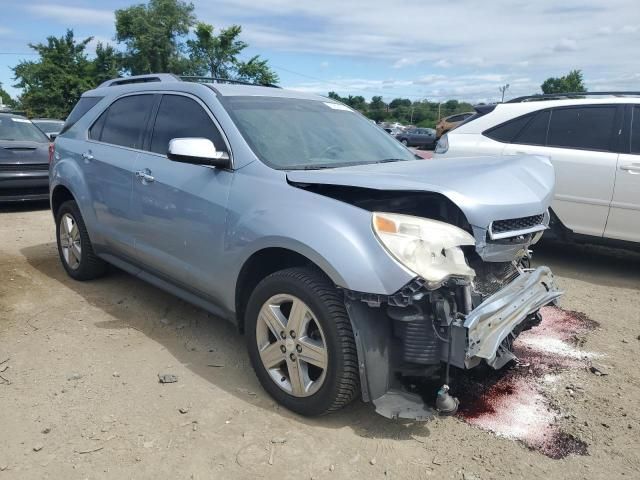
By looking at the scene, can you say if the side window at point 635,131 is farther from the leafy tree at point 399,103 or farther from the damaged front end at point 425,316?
the leafy tree at point 399,103

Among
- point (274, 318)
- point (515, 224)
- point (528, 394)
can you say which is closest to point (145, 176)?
point (274, 318)

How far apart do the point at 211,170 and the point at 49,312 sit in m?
2.07

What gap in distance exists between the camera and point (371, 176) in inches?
112

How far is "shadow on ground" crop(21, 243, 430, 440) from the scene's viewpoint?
2.94m

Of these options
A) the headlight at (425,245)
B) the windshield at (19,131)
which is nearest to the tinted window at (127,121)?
the headlight at (425,245)

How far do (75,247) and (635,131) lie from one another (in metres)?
5.63

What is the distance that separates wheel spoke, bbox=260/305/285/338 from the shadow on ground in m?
0.47

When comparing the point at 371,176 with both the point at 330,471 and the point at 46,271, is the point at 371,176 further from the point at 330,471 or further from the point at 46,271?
the point at 46,271

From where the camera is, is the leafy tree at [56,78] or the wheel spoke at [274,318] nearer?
the wheel spoke at [274,318]

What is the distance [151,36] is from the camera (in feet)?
153

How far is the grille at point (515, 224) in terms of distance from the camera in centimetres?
284

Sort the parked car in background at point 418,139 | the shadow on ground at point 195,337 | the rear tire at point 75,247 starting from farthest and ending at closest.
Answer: the parked car in background at point 418,139 → the rear tire at point 75,247 → the shadow on ground at point 195,337

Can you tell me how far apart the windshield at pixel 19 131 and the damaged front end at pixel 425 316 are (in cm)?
879

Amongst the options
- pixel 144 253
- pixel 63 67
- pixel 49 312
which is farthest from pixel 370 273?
pixel 63 67
